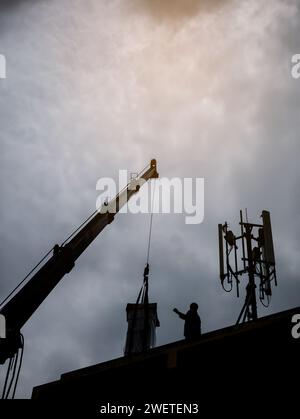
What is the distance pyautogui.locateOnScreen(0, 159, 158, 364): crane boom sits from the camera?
12531 mm

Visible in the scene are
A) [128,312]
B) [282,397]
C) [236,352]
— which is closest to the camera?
[282,397]

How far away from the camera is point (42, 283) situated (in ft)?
45.4

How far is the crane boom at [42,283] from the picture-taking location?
1253 centimetres

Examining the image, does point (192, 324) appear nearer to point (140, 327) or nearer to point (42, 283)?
point (42, 283)

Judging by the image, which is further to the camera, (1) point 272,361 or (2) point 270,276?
(2) point 270,276

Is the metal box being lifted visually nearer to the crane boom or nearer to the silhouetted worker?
the crane boom

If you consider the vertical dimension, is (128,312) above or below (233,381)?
above

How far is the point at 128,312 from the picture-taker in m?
A: 17.2

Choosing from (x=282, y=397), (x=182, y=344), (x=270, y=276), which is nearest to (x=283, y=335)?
(x=282, y=397)

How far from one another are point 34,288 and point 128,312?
202 inches

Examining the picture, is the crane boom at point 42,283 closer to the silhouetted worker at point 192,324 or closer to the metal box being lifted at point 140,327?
the metal box being lifted at point 140,327

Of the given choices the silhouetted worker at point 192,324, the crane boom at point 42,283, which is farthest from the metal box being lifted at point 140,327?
the silhouetted worker at point 192,324

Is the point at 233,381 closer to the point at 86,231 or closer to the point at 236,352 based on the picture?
the point at 236,352
